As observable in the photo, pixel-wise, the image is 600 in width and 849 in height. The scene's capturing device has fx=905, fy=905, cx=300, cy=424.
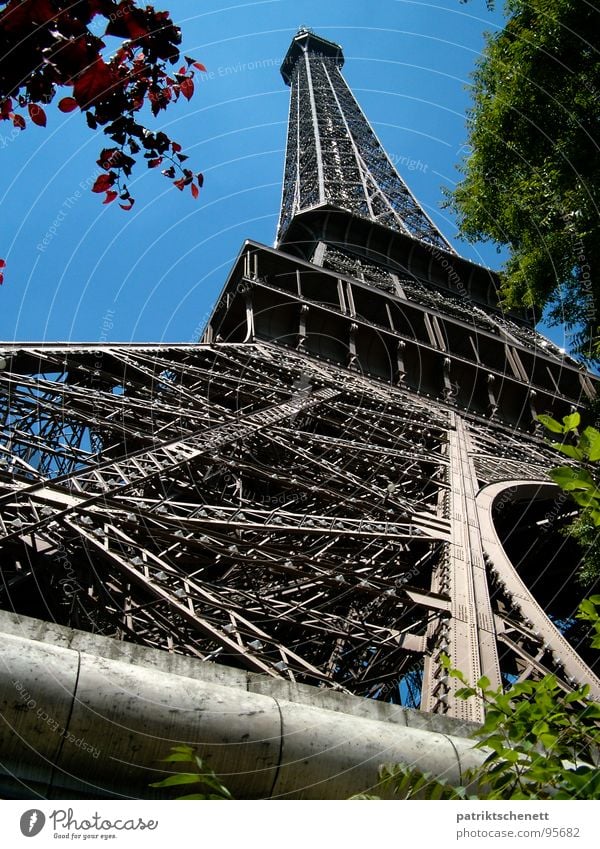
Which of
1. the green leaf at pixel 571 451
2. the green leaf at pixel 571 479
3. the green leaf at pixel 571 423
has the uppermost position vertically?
the green leaf at pixel 571 423

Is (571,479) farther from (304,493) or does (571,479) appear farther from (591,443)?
(304,493)

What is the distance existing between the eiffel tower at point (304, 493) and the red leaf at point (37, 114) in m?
3.65

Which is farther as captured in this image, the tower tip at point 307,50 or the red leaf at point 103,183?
the tower tip at point 307,50

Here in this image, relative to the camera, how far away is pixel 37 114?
546 cm

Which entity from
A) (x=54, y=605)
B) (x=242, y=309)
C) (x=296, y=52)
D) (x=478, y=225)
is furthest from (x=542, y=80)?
(x=296, y=52)

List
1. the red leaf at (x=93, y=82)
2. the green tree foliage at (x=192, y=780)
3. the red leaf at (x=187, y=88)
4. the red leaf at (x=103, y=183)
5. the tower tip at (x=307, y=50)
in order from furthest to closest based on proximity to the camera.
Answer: the tower tip at (x=307, y=50) < the red leaf at (x=187, y=88) < the red leaf at (x=103, y=183) < the red leaf at (x=93, y=82) < the green tree foliage at (x=192, y=780)

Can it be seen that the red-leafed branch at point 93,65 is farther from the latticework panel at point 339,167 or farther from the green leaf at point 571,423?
the latticework panel at point 339,167

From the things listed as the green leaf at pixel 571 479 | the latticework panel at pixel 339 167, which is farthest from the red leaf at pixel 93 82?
the latticework panel at pixel 339 167

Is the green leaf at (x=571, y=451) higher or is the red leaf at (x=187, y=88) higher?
the red leaf at (x=187, y=88)

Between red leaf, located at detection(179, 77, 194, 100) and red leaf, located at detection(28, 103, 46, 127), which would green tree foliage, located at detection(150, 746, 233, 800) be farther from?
red leaf, located at detection(179, 77, 194, 100)

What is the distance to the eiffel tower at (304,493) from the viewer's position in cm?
848

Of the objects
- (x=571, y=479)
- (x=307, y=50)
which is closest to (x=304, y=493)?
(x=571, y=479)

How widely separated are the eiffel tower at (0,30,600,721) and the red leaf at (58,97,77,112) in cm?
374

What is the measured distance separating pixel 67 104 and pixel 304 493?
326 inches
